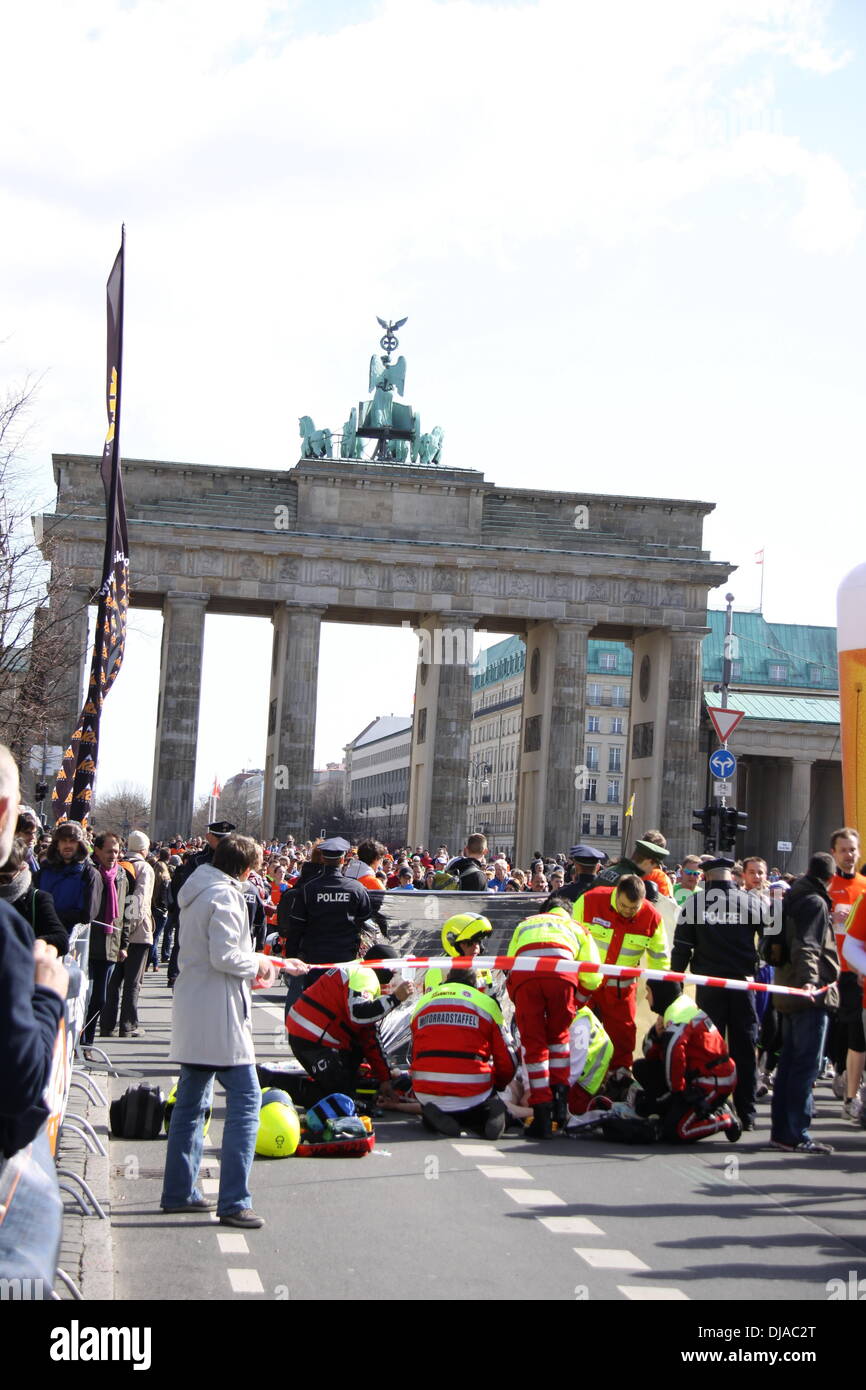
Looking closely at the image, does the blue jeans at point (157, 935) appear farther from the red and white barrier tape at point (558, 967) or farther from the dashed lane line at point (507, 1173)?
the dashed lane line at point (507, 1173)

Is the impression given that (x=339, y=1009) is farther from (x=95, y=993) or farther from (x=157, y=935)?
(x=157, y=935)

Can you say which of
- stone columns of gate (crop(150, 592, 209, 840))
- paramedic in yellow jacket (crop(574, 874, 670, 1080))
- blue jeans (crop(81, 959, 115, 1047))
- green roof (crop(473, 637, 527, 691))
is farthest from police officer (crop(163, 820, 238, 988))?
green roof (crop(473, 637, 527, 691))

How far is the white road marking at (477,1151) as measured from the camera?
1077 cm

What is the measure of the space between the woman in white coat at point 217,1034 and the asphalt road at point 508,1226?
22 centimetres

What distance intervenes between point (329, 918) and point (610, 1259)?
5632 millimetres

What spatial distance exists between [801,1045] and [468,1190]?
10.2ft

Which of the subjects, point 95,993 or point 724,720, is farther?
point 724,720

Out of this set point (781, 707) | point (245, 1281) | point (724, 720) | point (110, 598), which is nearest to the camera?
point (245, 1281)

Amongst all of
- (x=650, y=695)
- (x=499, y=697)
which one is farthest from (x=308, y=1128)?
(x=499, y=697)

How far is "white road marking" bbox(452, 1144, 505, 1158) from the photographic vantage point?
10.8 meters

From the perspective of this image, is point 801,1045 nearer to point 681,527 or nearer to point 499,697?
point 681,527

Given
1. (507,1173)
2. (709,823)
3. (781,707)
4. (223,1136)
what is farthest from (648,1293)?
(781,707)

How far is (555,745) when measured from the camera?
6372 cm
